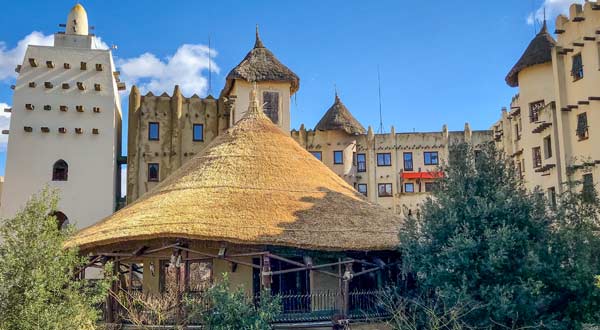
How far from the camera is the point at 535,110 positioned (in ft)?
117

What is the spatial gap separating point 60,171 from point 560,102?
94.9 feet

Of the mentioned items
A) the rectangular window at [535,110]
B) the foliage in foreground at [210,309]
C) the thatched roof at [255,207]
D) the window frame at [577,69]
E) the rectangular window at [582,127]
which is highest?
the window frame at [577,69]

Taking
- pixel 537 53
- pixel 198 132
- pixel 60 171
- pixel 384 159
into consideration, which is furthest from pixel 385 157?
pixel 60 171

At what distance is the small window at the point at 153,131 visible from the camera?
3456 centimetres

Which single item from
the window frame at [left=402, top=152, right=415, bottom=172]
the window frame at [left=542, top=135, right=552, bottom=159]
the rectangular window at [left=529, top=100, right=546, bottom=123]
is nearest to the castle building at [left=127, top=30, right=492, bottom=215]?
the window frame at [left=542, top=135, right=552, bottom=159]

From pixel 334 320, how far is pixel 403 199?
110 feet

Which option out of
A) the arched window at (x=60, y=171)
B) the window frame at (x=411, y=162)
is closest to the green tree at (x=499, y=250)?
the arched window at (x=60, y=171)

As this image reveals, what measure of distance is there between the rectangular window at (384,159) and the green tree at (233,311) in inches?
1433

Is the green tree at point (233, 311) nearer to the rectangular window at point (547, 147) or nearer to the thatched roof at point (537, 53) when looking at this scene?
the rectangular window at point (547, 147)

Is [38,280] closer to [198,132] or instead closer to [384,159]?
[198,132]

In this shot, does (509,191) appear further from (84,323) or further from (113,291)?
(113,291)

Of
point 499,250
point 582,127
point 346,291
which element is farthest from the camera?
point 582,127

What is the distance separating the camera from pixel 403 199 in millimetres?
50562

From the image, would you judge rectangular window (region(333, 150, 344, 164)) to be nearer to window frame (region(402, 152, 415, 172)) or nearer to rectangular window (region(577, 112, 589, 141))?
window frame (region(402, 152, 415, 172))
